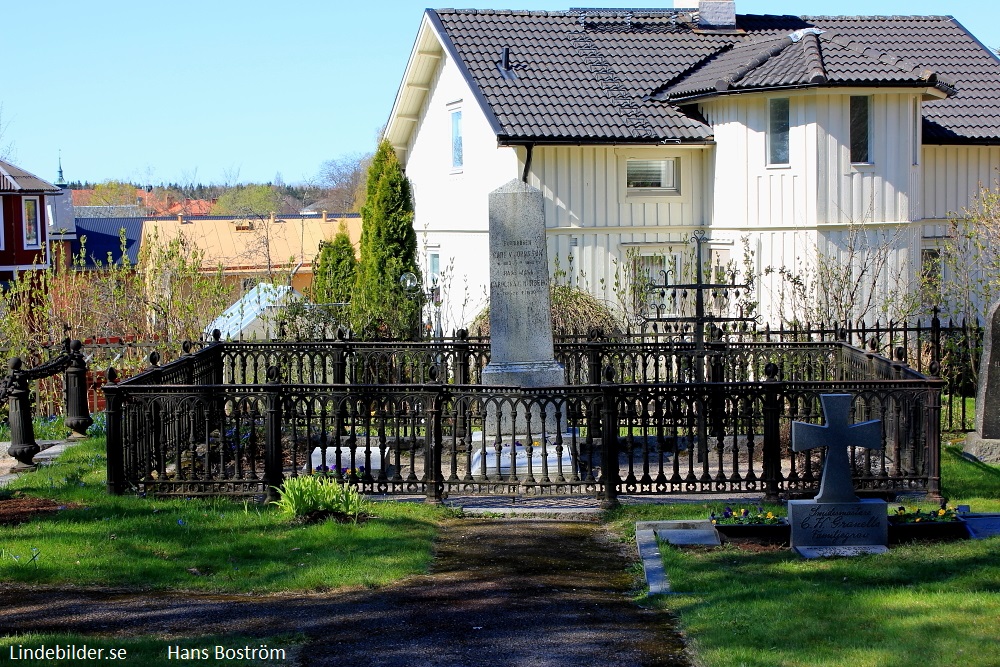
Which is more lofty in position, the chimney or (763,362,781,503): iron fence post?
the chimney

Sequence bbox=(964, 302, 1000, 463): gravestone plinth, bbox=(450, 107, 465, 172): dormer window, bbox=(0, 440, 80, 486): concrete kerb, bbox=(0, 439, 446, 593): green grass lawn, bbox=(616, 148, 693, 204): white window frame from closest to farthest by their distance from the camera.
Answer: bbox=(0, 439, 446, 593): green grass lawn < bbox=(0, 440, 80, 486): concrete kerb < bbox=(964, 302, 1000, 463): gravestone plinth < bbox=(616, 148, 693, 204): white window frame < bbox=(450, 107, 465, 172): dormer window

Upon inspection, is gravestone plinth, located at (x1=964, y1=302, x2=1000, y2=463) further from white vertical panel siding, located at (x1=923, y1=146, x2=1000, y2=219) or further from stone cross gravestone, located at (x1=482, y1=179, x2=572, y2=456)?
white vertical panel siding, located at (x1=923, y1=146, x2=1000, y2=219)

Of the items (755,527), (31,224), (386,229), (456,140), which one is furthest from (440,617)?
(31,224)

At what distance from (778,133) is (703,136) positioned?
159cm

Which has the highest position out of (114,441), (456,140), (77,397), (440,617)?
(456,140)

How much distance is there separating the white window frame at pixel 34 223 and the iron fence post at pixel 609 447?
50.0m

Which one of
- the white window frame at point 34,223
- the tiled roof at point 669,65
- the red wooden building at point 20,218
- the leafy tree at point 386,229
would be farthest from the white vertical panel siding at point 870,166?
the white window frame at point 34,223

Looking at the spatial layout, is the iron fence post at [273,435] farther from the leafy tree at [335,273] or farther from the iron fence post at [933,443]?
the leafy tree at [335,273]

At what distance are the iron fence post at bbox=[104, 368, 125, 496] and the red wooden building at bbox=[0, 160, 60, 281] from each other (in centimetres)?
4650

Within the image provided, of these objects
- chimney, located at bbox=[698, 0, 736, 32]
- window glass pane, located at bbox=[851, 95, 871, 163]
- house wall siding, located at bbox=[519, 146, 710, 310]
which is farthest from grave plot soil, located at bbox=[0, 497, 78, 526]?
chimney, located at bbox=[698, 0, 736, 32]

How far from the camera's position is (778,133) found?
22.6 m

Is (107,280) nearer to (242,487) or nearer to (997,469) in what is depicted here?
(242,487)

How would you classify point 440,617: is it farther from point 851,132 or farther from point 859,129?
point 859,129

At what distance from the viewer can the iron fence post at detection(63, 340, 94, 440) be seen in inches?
619
